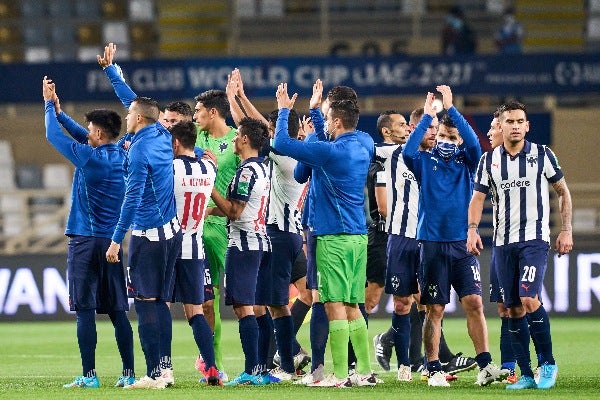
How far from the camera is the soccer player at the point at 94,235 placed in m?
10.2

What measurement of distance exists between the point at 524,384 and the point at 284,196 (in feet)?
8.33

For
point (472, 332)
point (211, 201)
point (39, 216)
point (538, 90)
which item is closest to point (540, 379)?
point (472, 332)

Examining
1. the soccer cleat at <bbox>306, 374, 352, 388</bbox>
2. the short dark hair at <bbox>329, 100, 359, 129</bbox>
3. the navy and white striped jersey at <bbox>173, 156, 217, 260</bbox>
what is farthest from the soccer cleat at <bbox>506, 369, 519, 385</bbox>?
the navy and white striped jersey at <bbox>173, 156, 217, 260</bbox>

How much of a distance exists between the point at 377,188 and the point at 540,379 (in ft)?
7.65

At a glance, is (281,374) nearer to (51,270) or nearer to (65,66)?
(51,270)

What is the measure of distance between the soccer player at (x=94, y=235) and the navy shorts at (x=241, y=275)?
2.62 ft

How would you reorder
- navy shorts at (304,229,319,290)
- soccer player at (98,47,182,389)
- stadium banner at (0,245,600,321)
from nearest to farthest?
soccer player at (98,47,182,389), navy shorts at (304,229,319,290), stadium banner at (0,245,600,321)

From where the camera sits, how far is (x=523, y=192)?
10.2 meters

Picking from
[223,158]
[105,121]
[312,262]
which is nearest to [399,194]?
[312,262]

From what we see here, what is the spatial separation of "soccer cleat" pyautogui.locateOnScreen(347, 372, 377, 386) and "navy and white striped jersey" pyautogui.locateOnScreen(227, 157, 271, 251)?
123 cm

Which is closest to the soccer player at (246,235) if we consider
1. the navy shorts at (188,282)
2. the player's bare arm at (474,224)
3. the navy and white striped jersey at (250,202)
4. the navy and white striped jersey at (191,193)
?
the navy and white striped jersey at (250,202)

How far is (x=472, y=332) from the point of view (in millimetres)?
10594

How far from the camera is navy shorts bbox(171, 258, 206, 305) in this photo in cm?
1016

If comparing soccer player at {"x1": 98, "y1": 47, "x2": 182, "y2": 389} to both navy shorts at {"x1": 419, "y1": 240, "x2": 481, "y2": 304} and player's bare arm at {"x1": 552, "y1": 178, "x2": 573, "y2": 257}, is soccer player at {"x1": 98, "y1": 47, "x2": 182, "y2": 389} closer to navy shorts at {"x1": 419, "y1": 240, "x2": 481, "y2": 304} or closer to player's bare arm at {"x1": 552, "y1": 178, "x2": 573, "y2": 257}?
navy shorts at {"x1": 419, "y1": 240, "x2": 481, "y2": 304}
